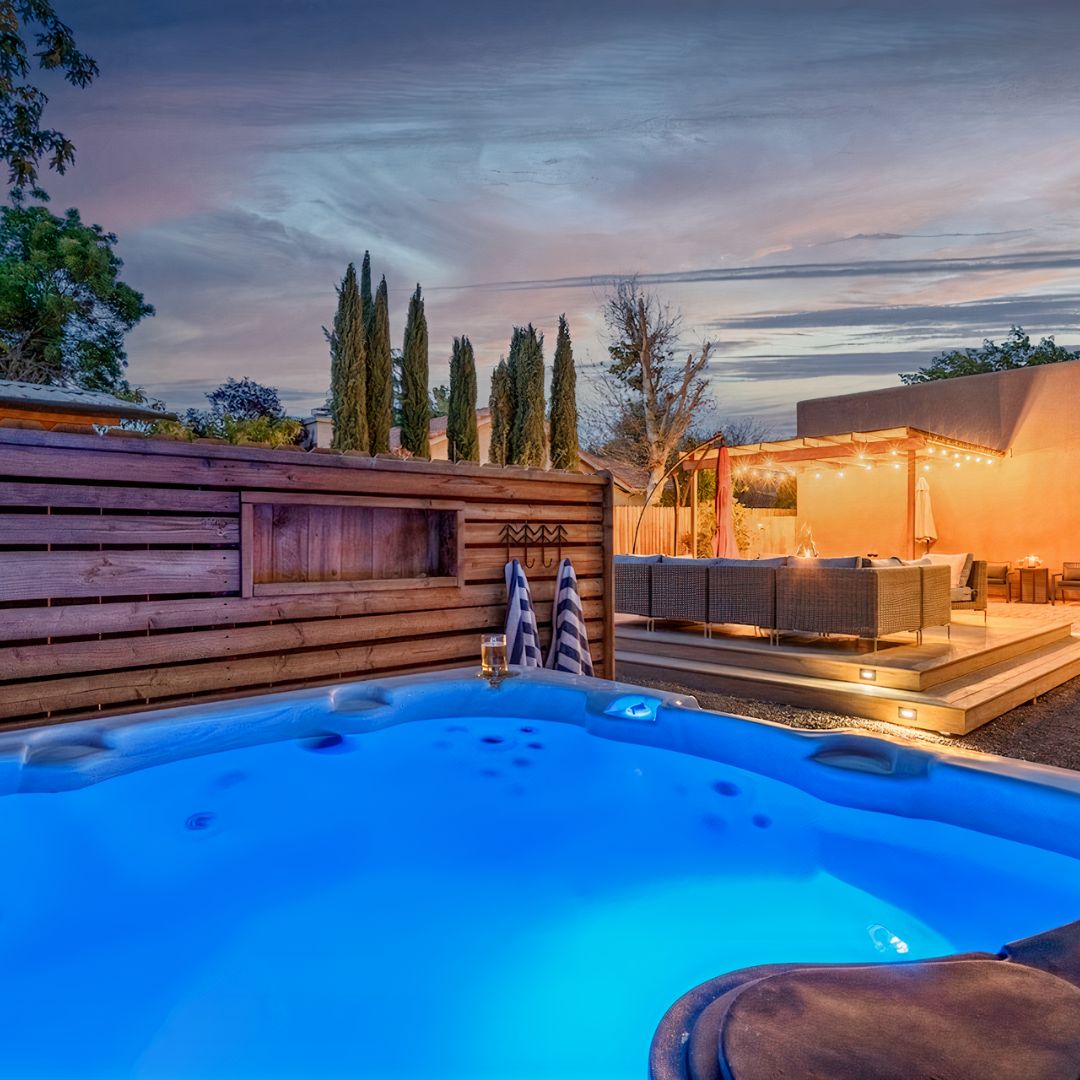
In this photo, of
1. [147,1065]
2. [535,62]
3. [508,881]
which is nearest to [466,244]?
[535,62]

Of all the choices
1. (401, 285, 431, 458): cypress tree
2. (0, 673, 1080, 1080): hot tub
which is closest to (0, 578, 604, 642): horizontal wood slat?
(0, 673, 1080, 1080): hot tub

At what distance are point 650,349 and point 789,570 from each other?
11.3 meters

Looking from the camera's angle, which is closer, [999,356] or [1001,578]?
[1001,578]

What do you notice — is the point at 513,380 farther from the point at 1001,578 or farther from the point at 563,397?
the point at 1001,578

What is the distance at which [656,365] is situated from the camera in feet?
55.0

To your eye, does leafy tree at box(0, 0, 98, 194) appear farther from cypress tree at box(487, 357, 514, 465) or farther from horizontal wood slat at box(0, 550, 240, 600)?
horizontal wood slat at box(0, 550, 240, 600)

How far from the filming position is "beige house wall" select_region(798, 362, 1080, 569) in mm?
11711

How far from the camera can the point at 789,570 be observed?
20.2 feet

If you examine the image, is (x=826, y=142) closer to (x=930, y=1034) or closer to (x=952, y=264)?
(x=952, y=264)

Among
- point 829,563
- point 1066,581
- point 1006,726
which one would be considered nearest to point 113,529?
point 829,563

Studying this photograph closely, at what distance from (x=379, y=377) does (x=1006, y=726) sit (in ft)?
16.5

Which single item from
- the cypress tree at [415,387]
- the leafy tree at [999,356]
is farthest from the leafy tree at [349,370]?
the leafy tree at [999,356]

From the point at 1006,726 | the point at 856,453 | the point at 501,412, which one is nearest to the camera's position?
the point at 1006,726

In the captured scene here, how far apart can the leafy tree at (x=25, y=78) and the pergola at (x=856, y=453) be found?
8.60 meters
